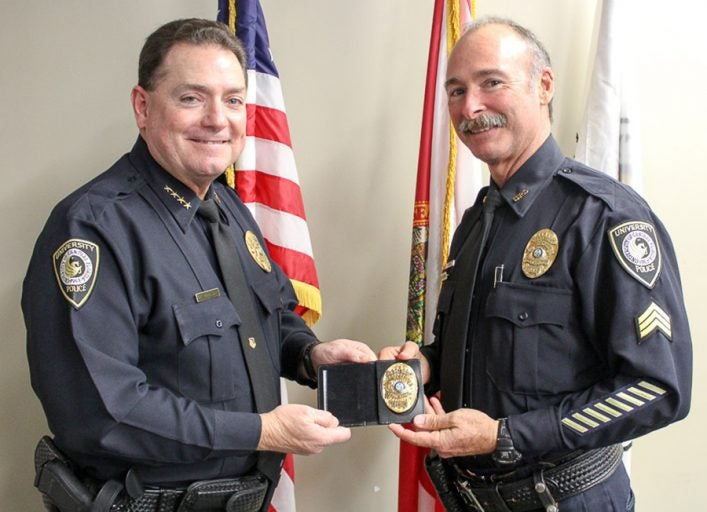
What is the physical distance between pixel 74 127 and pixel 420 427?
1633 mm

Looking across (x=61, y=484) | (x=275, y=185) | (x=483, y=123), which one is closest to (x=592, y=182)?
(x=483, y=123)

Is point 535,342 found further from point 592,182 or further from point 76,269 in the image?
point 76,269

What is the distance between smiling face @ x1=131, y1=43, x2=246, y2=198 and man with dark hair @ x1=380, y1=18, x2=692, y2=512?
0.58 m

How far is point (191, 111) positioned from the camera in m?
1.60

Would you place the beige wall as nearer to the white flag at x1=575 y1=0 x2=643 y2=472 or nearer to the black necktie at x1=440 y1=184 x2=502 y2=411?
the white flag at x1=575 y1=0 x2=643 y2=472

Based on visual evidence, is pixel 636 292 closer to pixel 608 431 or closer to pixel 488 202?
pixel 608 431

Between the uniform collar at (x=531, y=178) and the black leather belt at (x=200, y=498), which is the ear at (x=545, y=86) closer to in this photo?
the uniform collar at (x=531, y=178)

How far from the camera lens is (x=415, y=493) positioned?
94.2 inches

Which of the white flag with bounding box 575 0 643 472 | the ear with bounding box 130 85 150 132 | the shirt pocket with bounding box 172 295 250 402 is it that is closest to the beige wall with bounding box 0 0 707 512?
the white flag with bounding box 575 0 643 472

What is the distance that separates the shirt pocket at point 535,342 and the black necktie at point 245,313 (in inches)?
21.6

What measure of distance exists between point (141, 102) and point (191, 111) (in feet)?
0.44

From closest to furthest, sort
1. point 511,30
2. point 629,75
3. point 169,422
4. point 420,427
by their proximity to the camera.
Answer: point 169,422 < point 420,427 < point 511,30 < point 629,75

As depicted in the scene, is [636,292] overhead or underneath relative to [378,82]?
underneath

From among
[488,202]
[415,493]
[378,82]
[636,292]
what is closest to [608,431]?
[636,292]
